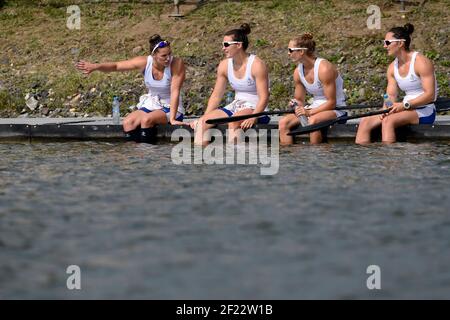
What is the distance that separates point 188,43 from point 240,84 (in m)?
7.98

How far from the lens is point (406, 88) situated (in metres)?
14.1

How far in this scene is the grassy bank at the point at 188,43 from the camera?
1988 cm

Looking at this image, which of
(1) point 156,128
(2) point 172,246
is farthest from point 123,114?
(2) point 172,246

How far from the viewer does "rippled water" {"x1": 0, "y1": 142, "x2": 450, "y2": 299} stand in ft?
21.9

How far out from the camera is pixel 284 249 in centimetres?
749

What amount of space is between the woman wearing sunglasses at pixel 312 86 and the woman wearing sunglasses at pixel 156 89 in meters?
1.32

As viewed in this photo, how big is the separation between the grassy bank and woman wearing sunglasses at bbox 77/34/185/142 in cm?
440

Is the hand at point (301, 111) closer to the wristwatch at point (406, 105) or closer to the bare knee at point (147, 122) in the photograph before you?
the wristwatch at point (406, 105)

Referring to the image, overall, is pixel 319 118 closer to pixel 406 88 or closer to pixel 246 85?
pixel 246 85
